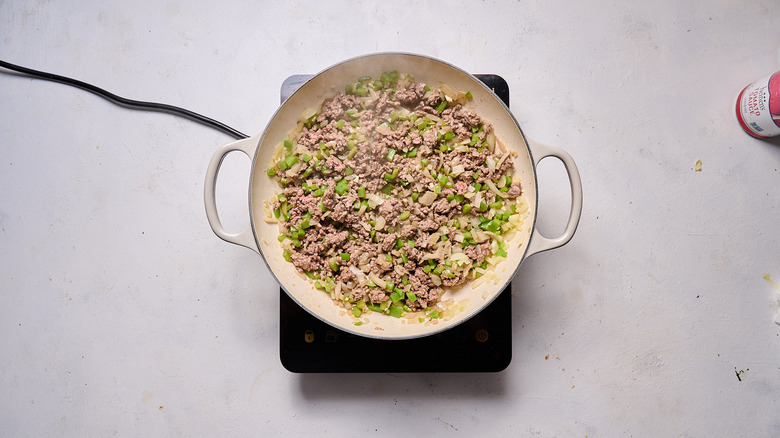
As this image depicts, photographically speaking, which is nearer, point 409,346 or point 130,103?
point 409,346

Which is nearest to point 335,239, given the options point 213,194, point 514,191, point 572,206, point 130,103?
point 213,194

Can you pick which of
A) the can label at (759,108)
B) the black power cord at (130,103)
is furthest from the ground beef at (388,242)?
the can label at (759,108)

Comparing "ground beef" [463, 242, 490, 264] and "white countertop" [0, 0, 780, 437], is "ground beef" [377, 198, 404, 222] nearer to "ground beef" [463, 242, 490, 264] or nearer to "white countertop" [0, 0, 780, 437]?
"ground beef" [463, 242, 490, 264]

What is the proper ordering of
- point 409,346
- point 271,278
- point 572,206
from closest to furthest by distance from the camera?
point 572,206
point 409,346
point 271,278

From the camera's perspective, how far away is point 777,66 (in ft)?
4.82

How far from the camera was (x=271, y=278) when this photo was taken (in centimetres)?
143

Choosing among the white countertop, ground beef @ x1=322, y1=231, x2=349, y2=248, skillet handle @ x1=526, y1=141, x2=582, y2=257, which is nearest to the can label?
the white countertop

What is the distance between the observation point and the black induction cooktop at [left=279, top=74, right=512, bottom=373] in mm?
1288

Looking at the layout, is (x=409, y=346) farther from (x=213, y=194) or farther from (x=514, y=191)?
(x=213, y=194)

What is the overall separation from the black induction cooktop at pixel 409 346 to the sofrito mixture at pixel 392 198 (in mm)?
120

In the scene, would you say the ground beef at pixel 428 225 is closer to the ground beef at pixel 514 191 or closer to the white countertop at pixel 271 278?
the ground beef at pixel 514 191

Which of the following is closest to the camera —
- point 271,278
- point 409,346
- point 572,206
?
point 572,206

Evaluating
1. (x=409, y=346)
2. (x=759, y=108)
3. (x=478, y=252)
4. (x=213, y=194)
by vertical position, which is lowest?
(x=409, y=346)

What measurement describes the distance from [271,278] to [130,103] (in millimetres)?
620
